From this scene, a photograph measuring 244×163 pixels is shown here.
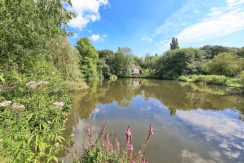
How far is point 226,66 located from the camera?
32469 mm

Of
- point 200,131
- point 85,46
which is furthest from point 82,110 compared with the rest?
point 85,46

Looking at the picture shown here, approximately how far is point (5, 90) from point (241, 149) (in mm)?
6587

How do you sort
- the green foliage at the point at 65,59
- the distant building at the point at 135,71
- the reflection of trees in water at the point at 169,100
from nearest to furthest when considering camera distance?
the reflection of trees in water at the point at 169,100 → the green foliage at the point at 65,59 → the distant building at the point at 135,71

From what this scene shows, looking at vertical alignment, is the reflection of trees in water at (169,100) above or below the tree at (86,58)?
below

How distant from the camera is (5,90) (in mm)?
4043

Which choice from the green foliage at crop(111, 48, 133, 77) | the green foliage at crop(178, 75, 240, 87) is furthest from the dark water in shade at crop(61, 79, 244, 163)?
the green foliage at crop(111, 48, 133, 77)

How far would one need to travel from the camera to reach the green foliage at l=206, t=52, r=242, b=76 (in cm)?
3109

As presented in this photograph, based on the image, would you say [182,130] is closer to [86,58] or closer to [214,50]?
[86,58]

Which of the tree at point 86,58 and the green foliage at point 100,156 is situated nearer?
the green foliage at point 100,156

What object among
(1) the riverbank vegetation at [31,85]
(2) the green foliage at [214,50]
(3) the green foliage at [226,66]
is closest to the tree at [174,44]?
(2) the green foliage at [214,50]

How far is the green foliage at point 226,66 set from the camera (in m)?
31.1

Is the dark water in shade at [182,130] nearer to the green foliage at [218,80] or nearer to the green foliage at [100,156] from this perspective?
the green foliage at [100,156]

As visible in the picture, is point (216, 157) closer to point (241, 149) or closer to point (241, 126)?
point (241, 149)

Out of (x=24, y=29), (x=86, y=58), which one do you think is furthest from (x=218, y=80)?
(x=24, y=29)
